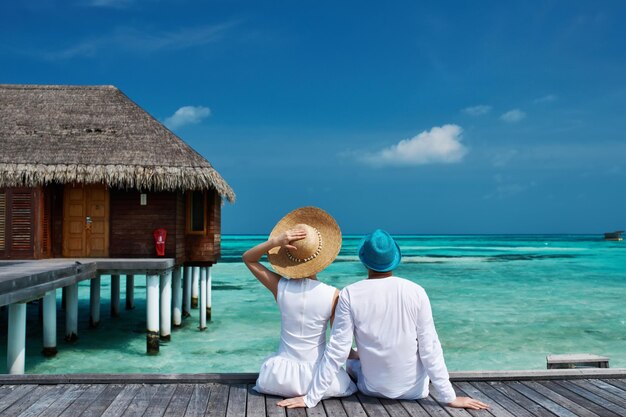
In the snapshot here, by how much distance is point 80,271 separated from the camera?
400 inches

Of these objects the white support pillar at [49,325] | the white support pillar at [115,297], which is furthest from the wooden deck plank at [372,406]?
the white support pillar at [115,297]

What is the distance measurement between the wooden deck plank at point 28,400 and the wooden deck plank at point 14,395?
3cm

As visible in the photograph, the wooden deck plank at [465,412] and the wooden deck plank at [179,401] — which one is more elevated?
the wooden deck plank at [179,401]

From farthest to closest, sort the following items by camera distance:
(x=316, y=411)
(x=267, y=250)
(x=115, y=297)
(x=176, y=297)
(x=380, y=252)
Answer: (x=115, y=297)
(x=176, y=297)
(x=267, y=250)
(x=316, y=411)
(x=380, y=252)

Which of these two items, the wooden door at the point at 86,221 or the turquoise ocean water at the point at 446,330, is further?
the wooden door at the point at 86,221

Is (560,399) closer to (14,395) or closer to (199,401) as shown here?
(199,401)

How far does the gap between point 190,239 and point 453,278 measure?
20.1m

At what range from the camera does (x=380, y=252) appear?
11.9ft

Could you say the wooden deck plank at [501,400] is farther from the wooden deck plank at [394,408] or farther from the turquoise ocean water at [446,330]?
Result: the turquoise ocean water at [446,330]

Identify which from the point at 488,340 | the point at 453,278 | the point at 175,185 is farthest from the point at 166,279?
the point at 453,278

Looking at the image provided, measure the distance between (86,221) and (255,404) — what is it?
31.0 ft

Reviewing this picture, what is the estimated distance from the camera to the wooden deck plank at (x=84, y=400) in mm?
A: 3746

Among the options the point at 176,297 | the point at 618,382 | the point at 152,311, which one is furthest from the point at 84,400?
the point at 176,297

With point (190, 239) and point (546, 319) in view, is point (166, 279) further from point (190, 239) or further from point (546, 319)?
point (546, 319)
